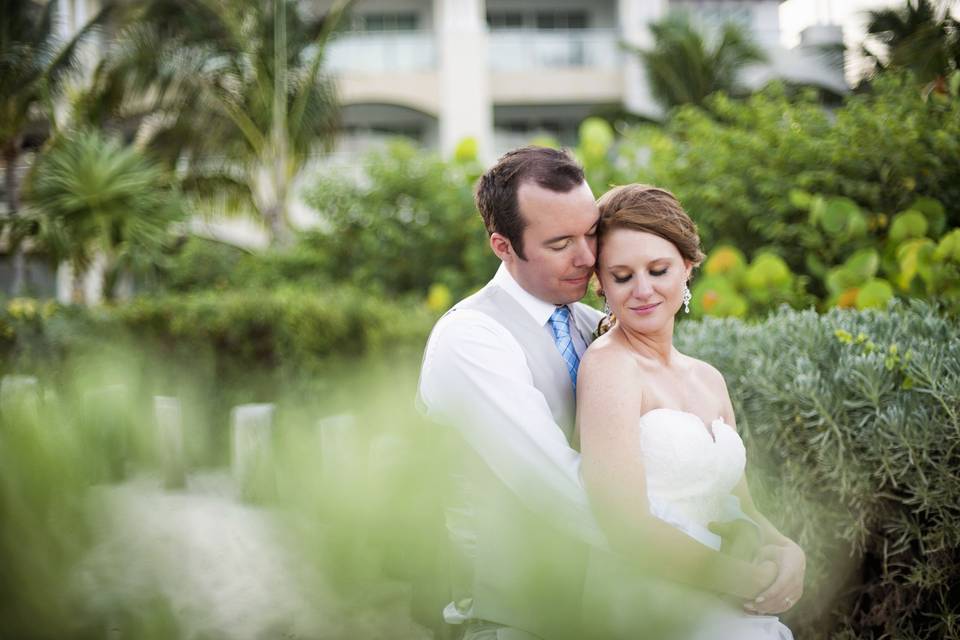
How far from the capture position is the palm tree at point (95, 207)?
39.4 ft

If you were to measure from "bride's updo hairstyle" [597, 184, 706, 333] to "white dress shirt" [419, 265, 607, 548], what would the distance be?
0.37 metres

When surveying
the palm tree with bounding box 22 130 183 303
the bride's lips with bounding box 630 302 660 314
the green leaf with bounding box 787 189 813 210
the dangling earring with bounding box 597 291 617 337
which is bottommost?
the dangling earring with bounding box 597 291 617 337

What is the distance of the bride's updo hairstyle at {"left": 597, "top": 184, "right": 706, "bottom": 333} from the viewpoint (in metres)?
2.02

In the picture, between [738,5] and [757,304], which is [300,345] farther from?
[738,5]

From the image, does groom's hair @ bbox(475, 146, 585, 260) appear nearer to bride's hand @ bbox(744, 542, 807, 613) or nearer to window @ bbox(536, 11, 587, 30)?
bride's hand @ bbox(744, 542, 807, 613)

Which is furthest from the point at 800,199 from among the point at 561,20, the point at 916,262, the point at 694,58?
the point at 561,20

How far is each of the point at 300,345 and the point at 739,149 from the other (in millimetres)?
3527

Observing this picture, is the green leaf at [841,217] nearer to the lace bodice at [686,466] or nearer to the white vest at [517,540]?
the white vest at [517,540]

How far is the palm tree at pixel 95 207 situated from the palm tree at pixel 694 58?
436 inches

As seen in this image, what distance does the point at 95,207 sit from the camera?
12.1 metres

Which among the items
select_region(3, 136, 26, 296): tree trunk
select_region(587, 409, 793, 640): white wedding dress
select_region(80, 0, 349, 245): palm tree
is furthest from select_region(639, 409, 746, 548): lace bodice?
select_region(3, 136, 26, 296): tree trunk

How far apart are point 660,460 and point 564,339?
415 millimetres

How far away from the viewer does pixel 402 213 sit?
1111 centimetres

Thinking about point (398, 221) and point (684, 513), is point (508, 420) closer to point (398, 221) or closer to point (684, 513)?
point (684, 513)
